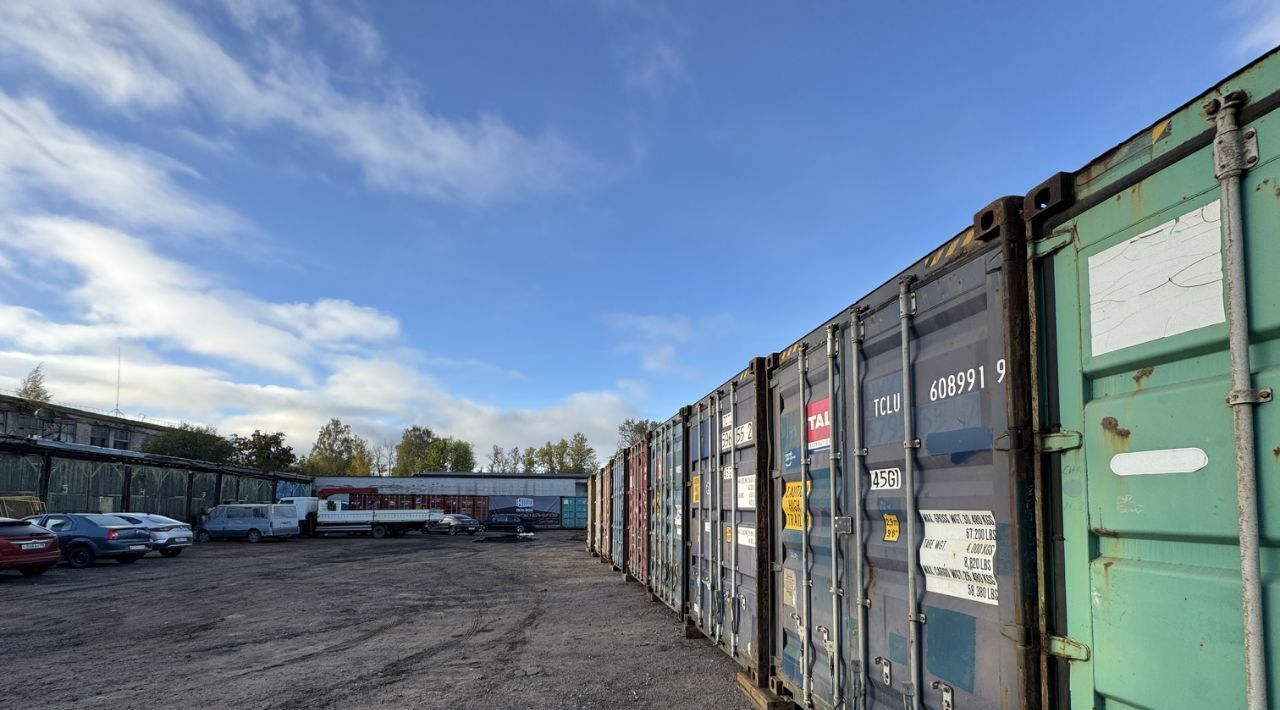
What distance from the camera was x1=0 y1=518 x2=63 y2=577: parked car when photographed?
16781 millimetres

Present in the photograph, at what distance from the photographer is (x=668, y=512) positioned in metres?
10.7

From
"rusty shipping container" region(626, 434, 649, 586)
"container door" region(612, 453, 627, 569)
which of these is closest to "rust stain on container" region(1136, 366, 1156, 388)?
"rusty shipping container" region(626, 434, 649, 586)

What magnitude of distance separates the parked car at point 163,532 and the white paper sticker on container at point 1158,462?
2592 cm

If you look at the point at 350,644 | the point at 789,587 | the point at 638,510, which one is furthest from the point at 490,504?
the point at 789,587

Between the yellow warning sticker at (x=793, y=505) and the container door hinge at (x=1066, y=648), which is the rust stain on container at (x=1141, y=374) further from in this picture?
the yellow warning sticker at (x=793, y=505)

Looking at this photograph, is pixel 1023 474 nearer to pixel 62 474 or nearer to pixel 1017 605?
pixel 1017 605

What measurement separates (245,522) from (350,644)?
97.1 feet

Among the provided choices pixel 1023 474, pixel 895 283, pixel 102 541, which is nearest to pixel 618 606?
pixel 895 283

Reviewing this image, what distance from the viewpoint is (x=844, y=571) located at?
4574 millimetres

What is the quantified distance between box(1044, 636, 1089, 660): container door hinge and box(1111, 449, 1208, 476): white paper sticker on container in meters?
0.66

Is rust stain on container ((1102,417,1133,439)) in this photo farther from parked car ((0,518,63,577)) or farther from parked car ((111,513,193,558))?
parked car ((111,513,193,558))

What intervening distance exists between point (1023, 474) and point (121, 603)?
15442 mm

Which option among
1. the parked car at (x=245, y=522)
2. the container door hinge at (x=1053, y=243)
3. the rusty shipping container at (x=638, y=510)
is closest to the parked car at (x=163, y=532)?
the parked car at (x=245, y=522)

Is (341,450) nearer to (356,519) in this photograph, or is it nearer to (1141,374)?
(356,519)
